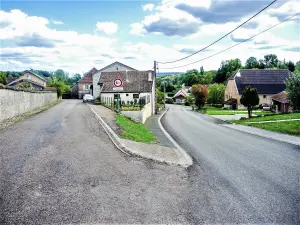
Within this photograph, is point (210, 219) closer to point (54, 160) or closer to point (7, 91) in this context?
point (54, 160)

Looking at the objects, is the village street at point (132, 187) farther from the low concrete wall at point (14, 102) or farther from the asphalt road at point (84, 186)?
the low concrete wall at point (14, 102)

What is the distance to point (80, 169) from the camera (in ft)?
25.7

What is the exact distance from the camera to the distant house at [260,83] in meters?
64.8

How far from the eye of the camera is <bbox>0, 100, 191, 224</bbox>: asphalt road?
5273 mm

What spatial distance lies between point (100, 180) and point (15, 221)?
2393 mm

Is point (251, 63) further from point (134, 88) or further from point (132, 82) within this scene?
point (134, 88)

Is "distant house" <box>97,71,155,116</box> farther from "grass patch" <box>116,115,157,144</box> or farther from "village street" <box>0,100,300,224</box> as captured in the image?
"village street" <box>0,100,300,224</box>

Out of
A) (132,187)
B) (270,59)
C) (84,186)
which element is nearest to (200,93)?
(132,187)

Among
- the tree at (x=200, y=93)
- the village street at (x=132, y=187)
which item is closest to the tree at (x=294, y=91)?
the village street at (x=132, y=187)

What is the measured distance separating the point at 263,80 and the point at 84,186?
217ft

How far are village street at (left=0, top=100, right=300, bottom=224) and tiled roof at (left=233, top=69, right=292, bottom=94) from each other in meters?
58.0

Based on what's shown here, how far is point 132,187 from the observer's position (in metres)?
6.79

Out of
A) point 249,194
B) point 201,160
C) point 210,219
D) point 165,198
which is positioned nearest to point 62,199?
point 165,198

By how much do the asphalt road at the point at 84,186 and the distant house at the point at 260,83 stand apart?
192ft
